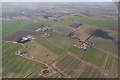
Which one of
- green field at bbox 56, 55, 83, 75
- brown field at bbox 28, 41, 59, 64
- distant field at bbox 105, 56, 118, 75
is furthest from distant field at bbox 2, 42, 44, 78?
distant field at bbox 105, 56, 118, 75

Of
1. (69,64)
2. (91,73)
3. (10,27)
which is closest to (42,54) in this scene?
(69,64)

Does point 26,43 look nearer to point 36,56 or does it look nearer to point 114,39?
point 36,56

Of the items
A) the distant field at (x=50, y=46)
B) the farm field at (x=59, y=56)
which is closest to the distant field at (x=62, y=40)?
the farm field at (x=59, y=56)

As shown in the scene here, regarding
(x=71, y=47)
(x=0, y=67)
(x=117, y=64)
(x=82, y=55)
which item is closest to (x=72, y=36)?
(x=71, y=47)

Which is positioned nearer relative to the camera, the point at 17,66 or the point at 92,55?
the point at 17,66

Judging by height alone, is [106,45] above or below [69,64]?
above

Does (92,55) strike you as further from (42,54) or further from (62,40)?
(42,54)
